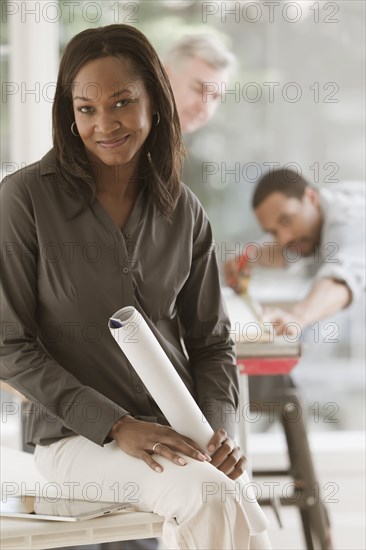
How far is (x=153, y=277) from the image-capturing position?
1627 mm

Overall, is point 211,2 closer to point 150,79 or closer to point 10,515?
point 150,79

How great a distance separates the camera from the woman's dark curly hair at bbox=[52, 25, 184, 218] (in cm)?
156

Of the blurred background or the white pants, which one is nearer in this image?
the white pants

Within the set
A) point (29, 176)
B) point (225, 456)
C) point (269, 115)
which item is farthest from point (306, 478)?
point (269, 115)

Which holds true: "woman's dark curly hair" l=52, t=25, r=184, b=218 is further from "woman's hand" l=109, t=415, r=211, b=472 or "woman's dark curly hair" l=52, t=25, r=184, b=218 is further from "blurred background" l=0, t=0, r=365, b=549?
"blurred background" l=0, t=0, r=365, b=549

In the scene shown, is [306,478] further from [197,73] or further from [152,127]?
[197,73]

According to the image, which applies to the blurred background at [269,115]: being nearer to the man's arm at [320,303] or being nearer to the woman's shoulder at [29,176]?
the man's arm at [320,303]

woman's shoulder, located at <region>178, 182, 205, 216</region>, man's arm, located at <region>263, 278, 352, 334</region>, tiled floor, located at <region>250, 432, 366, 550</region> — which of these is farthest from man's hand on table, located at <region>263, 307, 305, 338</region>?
woman's shoulder, located at <region>178, 182, 205, 216</region>

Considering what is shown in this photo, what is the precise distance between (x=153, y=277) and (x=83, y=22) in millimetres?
1711

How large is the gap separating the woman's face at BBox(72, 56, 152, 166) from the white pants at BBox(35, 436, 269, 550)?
0.52 m

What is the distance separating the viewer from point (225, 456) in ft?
4.91

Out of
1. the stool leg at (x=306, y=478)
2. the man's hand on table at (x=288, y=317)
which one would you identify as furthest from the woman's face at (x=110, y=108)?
the man's hand on table at (x=288, y=317)

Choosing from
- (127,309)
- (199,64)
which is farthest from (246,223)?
(127,309)

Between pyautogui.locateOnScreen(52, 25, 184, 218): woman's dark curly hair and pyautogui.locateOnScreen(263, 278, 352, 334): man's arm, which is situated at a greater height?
pyautogui.locateOnScreen(52, 25, 184, 218): woman's dark curly hair
